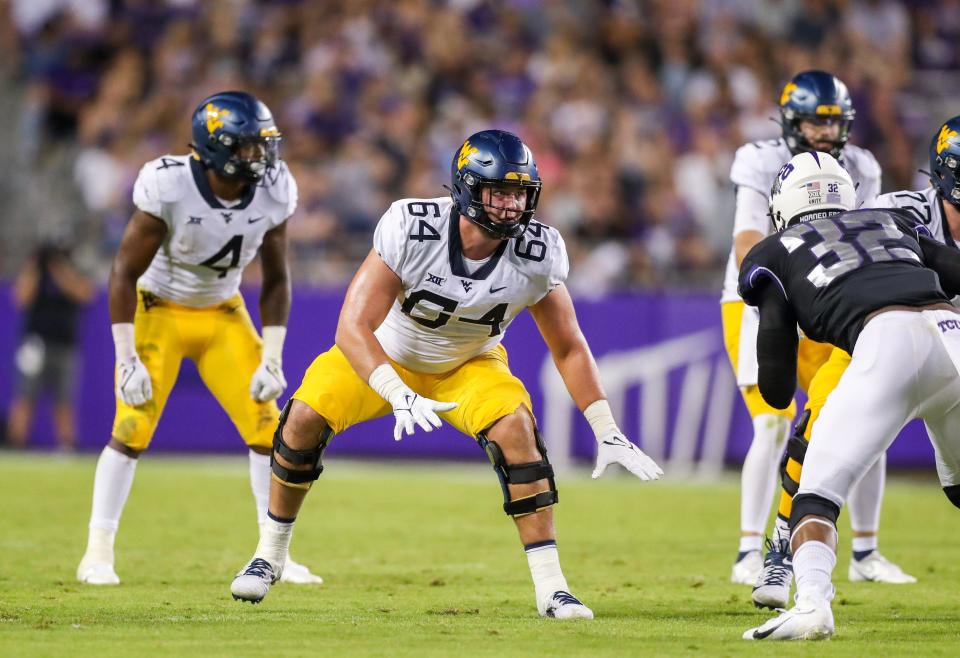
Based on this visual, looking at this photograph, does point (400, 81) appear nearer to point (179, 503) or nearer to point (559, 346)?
point (179, 503)

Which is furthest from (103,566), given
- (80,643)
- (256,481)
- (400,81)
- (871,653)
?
(400,81)

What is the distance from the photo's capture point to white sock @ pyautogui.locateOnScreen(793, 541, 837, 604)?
504 cm

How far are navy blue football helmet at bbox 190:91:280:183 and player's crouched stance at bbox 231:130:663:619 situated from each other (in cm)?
121

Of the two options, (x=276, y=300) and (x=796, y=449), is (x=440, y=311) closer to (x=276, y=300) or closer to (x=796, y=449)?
(x=796, y=449)

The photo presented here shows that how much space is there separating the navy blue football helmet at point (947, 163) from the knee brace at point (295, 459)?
2.89 meters

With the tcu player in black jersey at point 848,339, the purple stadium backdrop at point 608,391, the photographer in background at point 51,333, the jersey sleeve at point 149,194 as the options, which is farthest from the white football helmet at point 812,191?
the photographer in background at point 51,333

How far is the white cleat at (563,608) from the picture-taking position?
5.73 meters

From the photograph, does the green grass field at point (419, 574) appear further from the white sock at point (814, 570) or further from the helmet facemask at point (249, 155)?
the helmet facemask at point (249, 155)

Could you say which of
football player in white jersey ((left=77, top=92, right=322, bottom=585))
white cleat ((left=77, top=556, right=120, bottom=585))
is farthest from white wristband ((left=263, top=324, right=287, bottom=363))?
white cleat ((left=77, top=556, right=120, bottom=585))

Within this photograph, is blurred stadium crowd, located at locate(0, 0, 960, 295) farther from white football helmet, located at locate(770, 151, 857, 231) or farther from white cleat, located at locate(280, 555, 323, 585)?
white football helmet, located at locate(770, 151, 857, 231)

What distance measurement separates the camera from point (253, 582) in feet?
20.0

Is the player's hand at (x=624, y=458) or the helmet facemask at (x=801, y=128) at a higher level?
the helmet facemask at (x=801, y=128)

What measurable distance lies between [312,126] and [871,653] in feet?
38.6

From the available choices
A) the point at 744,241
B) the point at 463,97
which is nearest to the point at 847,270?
the point at 744,241
